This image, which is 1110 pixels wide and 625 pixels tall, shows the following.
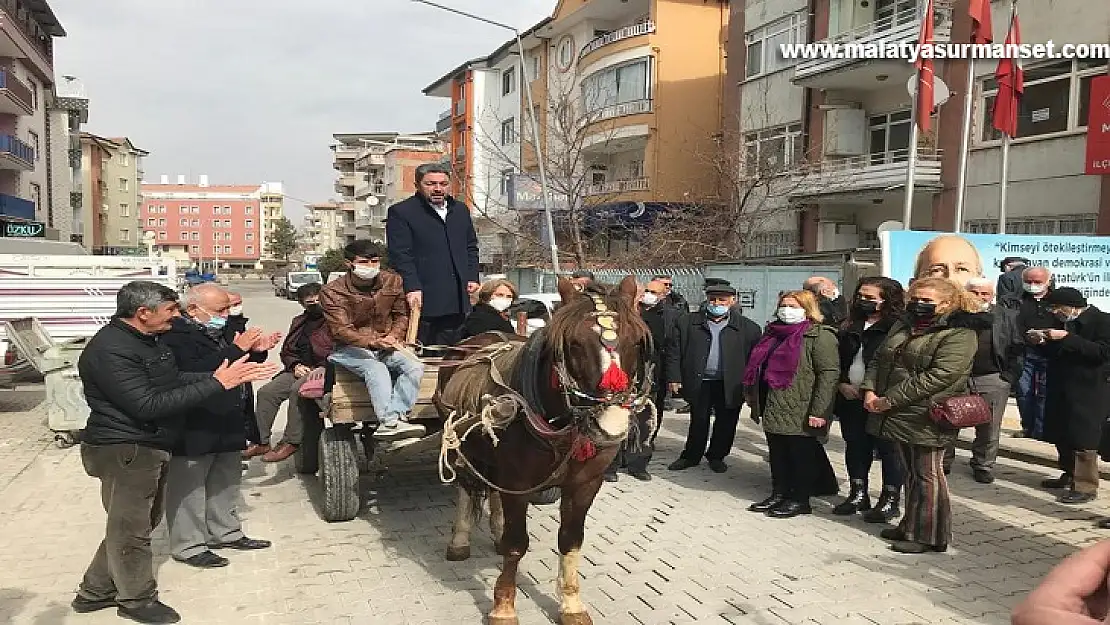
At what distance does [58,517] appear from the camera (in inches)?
244

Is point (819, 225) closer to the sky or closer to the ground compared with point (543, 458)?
closer to the sky

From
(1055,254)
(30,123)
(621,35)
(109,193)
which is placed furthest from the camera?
(109,193)

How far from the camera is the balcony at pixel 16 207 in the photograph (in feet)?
99.9

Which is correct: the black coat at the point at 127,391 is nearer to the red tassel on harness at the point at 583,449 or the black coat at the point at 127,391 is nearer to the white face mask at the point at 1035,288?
the red tassel on harness at the point at 583,449

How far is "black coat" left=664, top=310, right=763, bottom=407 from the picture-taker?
7383 mm

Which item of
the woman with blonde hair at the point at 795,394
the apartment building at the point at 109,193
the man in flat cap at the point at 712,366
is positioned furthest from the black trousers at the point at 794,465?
the apartment building at the point at 109,193

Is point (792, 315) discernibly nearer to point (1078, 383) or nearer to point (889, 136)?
point (1078, 383)

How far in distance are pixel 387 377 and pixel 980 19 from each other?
488 inches

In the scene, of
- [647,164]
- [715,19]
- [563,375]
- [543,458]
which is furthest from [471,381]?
[715,19]

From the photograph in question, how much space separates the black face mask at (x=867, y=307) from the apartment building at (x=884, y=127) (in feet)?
38.8

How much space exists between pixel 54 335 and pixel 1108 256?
1499 centimetres

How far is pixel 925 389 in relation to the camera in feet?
16.8

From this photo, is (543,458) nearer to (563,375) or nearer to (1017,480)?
(563,375)

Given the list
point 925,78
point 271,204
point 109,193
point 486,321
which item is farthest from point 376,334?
point 271,204
